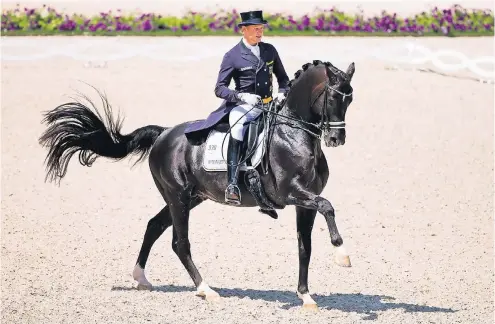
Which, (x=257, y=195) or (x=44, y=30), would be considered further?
(x=44, y=30)

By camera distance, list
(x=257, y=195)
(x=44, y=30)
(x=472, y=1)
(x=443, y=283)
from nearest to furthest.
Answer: (x=257, y=195) → (x=443, y=283) → (x=44, y=30) → (x=472, y=1)

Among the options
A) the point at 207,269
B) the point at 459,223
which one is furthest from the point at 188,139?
the point at 459,223

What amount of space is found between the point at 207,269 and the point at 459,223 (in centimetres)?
415

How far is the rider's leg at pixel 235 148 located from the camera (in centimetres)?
1158

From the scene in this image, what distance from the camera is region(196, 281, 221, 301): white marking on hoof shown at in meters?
11.8

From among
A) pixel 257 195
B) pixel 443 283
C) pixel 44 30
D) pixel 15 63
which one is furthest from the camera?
pixel 44 30

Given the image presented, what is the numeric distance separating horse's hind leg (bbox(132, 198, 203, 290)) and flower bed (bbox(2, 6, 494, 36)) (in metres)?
15.5

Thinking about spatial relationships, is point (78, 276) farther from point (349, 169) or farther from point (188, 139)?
point (349, 169)

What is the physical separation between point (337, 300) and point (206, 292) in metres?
1.38

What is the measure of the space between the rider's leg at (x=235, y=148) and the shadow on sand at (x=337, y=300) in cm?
120

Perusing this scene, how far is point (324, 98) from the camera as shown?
11.0 meters

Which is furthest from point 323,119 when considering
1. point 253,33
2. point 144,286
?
point 144,286

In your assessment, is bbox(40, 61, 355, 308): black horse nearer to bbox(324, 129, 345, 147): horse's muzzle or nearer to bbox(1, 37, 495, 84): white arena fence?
bbox(324, 129, 345, 147): horse's muzzle

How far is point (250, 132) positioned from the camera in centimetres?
1165
